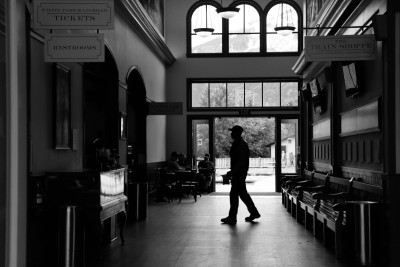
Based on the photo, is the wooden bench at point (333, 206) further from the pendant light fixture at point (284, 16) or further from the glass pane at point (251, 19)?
the glass pane at point (251, 19)

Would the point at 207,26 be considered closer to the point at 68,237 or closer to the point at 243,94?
the point at 243,94

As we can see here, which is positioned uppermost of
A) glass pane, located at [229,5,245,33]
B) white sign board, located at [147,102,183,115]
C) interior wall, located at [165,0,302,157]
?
glass pane, located at [229,5,245,33]

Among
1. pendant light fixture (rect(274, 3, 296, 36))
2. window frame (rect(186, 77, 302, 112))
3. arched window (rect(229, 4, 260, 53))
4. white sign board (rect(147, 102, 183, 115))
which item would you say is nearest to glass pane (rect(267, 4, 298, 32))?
pendant light fixture (rect(274, 3, 296, 36))

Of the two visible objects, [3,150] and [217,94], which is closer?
[3,150]

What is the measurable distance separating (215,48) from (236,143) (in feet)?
31.1

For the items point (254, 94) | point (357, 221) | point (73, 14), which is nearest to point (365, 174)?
point (357, 221)

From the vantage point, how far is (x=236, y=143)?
11414 mm

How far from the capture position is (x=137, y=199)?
11.8m

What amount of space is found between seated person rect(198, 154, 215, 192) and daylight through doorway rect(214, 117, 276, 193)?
2.88ft

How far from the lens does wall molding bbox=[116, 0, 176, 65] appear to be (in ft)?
41.1

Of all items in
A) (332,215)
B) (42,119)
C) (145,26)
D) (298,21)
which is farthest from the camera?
(298,21)

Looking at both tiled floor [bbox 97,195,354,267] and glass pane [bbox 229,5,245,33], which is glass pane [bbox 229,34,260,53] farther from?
tiled floor [bbox 97,195,354,267]

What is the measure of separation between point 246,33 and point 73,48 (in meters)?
13.8

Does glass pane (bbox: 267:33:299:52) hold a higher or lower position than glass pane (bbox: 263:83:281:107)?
higher
